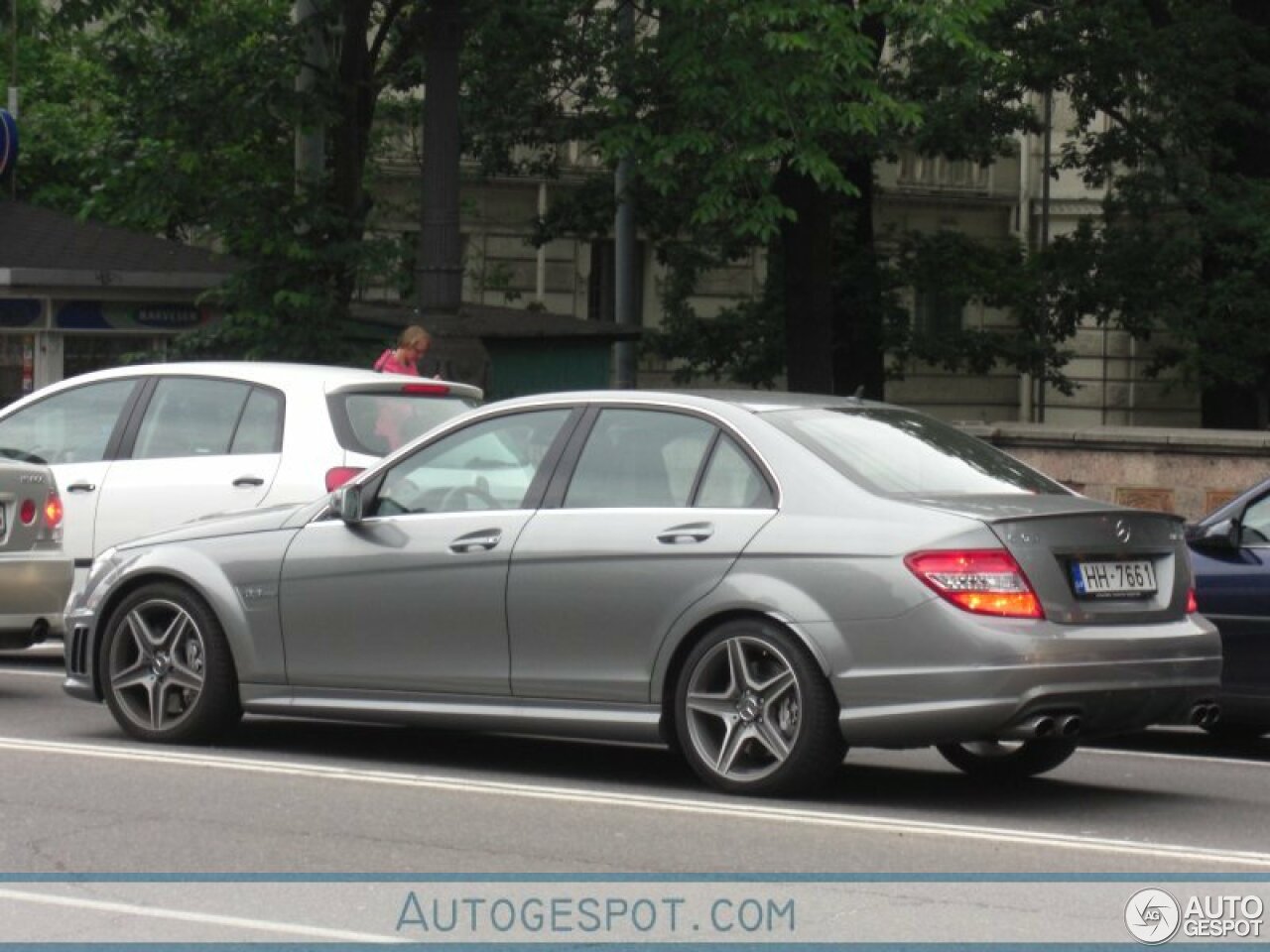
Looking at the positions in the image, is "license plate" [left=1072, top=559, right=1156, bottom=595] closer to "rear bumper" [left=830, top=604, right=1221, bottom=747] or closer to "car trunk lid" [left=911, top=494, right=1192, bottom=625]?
"car trunk lid" [left=911, top=494, right=1192, bottom=625]

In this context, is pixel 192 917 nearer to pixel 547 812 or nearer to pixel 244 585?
pixel 547 812

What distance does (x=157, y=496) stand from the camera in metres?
14.1

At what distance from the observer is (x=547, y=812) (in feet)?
28.5

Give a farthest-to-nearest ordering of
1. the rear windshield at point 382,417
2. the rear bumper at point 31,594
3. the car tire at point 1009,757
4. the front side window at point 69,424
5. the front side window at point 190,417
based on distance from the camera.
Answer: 1. the front side window at point 69,424
2. the front side window at point 190,417
3. the rear windshield at point 382,417
4. the rear bumper at point 31,594
5. the car tire at point 1009,757

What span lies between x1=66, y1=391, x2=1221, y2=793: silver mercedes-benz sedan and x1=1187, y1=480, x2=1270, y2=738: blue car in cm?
164

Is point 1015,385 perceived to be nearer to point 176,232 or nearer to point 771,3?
point 176,232

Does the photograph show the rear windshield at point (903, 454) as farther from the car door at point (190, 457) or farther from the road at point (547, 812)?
the car door at point (190, 457)

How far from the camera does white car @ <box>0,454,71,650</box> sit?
12789 mm

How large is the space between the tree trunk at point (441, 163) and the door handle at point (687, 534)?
824cm

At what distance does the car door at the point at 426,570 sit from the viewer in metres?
9.70

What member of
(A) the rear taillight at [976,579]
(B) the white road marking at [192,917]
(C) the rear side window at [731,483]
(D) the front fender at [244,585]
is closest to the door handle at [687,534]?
(C) the rear side window at [731,483]

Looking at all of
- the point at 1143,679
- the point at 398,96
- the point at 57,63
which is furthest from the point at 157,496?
the point at 57,63

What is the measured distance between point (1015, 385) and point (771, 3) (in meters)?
28.2

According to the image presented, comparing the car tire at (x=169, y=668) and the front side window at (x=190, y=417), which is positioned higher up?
the front side window at (x=190, y=417)
